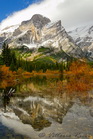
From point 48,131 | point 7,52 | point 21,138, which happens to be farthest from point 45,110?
point 7,52

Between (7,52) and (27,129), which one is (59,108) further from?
(7,52)

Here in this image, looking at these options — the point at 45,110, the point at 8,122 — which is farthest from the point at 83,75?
the point at 8,122

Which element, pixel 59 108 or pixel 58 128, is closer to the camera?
pixel 58 128

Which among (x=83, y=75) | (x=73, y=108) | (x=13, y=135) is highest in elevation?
(x=13, y=135)

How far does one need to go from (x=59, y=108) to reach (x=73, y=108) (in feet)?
6.32

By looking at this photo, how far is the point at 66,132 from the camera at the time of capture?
58.3ft

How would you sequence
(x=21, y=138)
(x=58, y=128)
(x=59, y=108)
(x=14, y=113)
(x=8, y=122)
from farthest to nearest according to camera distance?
(x=59, y=108)
(x=14, y=113)
(x=8, y=122)
(x=58, y=128)
(x=21, y=138)

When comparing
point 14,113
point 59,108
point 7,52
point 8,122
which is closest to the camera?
point 8,122

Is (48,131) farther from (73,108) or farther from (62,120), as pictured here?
(73,108)

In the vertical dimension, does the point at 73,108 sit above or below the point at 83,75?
above

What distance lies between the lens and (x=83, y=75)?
277 feet

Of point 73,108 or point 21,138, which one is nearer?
point 21,138

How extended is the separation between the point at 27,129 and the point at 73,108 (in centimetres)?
1009

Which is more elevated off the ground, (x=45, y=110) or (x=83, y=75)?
(x=45, y=110)
